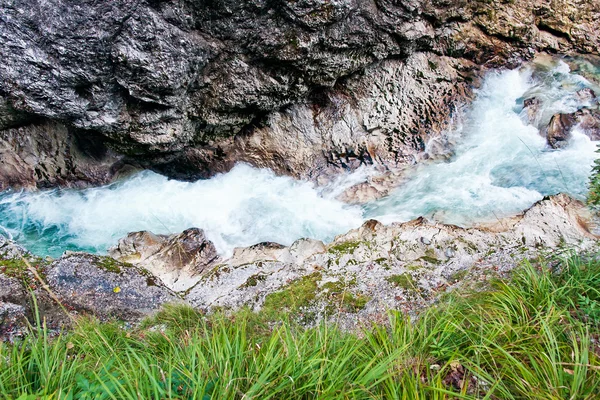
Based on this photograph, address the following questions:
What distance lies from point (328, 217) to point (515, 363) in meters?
7.45

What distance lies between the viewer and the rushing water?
9117 mm

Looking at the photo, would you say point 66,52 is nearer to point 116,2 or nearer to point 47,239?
point 116,2

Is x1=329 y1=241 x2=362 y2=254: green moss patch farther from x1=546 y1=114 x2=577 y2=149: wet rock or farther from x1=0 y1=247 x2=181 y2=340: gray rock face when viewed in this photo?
x1=546 y1=114 x2=577 y2=149: wet rock

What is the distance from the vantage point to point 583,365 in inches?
88.2

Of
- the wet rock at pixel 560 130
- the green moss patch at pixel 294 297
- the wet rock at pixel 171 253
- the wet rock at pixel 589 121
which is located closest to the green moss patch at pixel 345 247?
the green moss patch at pixel 294 297

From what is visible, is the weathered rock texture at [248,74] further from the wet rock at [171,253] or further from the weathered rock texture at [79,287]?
the weathered rock texture at [79,287]

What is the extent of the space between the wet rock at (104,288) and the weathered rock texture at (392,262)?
802 mm

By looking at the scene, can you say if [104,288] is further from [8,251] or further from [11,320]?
[8,251]

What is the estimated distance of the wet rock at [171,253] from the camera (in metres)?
8.13

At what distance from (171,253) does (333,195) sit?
467 centimetres

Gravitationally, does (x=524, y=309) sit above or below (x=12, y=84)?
below

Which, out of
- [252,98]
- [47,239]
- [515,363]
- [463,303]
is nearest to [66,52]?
[252,98]

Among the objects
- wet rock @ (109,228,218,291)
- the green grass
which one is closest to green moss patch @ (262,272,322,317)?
the green grass

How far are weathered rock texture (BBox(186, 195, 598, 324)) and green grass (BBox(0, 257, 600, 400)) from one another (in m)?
1.61
